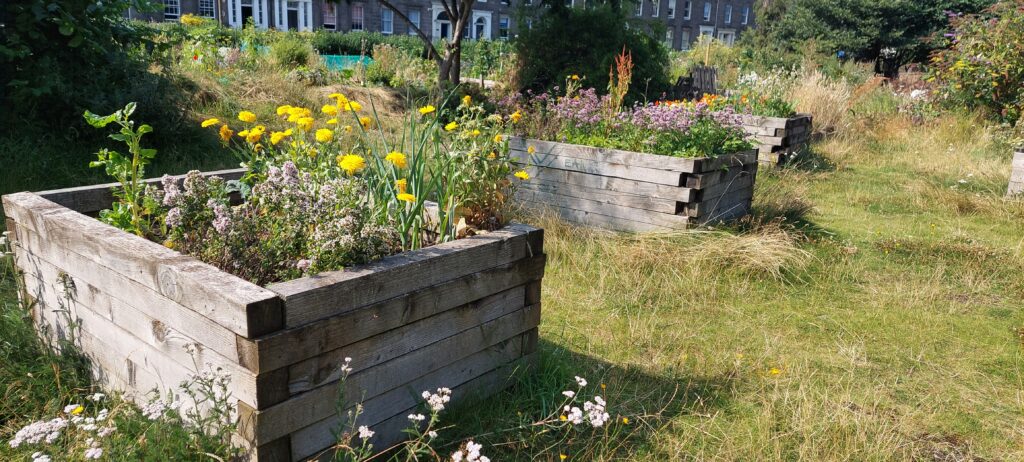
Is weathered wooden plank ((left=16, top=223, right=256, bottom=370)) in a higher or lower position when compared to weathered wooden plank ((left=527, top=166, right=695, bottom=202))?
higher

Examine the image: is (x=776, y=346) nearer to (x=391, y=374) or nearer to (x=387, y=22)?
(x=391, y=374)

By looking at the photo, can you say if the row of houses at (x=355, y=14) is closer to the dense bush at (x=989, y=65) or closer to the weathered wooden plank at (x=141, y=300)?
the dense bush at (x=989, y=65)

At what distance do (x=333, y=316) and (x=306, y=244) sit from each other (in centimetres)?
49

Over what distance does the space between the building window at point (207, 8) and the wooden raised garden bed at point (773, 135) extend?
3249 centimetres

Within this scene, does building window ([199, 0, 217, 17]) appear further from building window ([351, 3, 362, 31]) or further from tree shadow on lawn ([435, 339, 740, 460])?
tree shadow on lawn ([435, 339, 740, 460])

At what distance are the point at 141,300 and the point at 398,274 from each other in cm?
82

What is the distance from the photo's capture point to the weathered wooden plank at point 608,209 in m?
5.18

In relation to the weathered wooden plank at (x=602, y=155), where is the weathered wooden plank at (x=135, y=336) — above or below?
below

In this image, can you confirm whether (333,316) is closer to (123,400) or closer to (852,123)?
(123,400)

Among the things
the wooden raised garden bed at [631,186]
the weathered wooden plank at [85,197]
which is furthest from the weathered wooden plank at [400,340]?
the wooden raised garden bed at [631,186]

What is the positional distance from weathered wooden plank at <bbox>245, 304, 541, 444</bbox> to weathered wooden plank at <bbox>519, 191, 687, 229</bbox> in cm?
248

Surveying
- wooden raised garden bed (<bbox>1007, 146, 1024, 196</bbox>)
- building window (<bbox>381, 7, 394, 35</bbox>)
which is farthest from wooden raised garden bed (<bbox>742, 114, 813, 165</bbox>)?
building window (<bbox>381, 7, 394, 35</bbox>)

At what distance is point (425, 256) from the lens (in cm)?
243

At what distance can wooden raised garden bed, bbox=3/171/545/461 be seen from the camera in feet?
6.60
